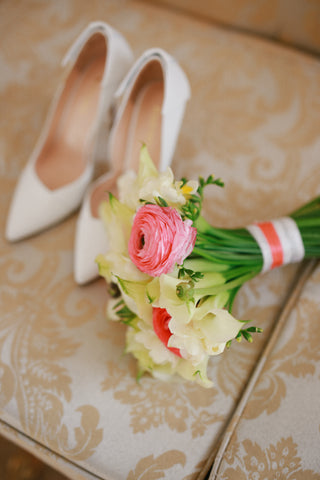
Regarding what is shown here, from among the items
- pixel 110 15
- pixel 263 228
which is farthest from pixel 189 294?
pixel 110 15

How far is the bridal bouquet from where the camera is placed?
0.52 metres

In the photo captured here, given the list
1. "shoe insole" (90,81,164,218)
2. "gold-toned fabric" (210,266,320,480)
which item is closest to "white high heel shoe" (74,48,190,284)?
"shoe insole" (90,81,164,218)

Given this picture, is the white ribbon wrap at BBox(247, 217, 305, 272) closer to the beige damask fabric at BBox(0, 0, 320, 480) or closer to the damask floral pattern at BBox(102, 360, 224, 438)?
the beige damask fabric at BBox(0, 0, 320, 480)

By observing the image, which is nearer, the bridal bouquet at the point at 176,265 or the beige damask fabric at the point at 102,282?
the bridal bouquet at the point at 176,265

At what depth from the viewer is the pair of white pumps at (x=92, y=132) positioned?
84 centimetres

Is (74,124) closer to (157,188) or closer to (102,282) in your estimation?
(102,282)

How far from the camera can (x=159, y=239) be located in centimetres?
50

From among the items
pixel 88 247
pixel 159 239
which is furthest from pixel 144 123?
pixel 159 239

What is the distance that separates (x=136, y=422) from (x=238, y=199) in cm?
49

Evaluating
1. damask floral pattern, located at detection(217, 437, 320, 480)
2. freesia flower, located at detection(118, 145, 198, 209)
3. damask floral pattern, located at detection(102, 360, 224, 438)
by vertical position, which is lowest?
damask floral pattern, located at detection(217, 437, 320, 480)

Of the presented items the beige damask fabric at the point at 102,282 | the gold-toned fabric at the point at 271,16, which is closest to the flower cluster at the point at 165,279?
the beige damask fabric at the point at 102,282

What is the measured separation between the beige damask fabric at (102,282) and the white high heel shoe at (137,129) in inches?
2.4

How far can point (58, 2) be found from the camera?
1.22 meters

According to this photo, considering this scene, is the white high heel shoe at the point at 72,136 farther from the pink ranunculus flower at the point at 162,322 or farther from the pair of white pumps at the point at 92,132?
the pink ranunculus flower at the point at 162,322
